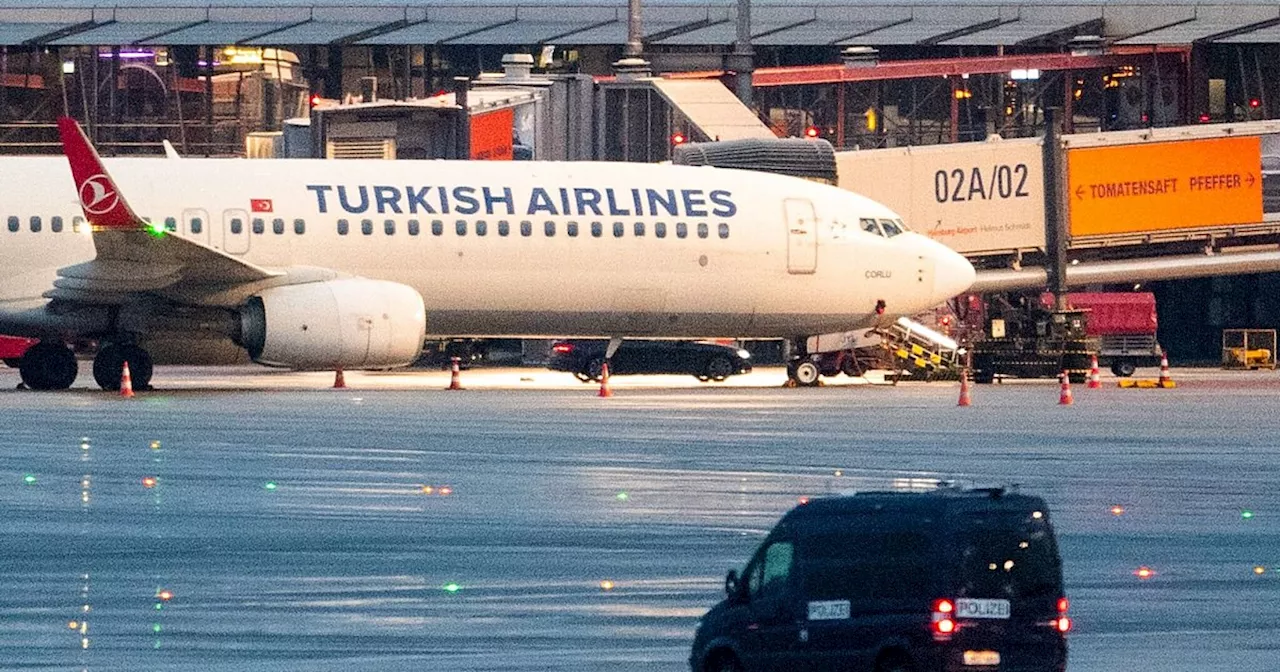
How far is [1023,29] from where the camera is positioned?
210 ft

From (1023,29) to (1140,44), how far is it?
3.33 m

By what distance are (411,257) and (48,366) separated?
5.66 m

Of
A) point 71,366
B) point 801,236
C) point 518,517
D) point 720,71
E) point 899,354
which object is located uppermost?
point 720,71

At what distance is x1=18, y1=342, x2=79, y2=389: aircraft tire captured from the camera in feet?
114

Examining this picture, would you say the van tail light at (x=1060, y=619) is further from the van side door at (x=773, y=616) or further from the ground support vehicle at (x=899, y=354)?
the ground support vehicle at (x=899, y=354)

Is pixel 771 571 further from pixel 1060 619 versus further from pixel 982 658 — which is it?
pixel 1060 619

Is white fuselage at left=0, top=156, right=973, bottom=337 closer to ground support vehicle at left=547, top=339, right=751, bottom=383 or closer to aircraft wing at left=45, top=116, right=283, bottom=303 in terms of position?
aircraft wing at left=45, top=116, right=283, bottom=303

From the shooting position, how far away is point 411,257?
34875 mm

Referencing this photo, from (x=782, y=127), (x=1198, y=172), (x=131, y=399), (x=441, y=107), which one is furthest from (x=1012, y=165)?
(x=131, y=399)

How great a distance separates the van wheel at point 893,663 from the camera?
10.7m

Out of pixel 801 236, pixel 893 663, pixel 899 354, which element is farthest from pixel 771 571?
pixel 899 354

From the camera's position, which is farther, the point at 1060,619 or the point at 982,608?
the point at 1060,619

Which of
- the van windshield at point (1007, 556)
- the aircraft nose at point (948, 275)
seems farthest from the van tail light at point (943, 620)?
the aircraft nose at point (948, 275)

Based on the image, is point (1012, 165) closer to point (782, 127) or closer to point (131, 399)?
point (782, 127)
